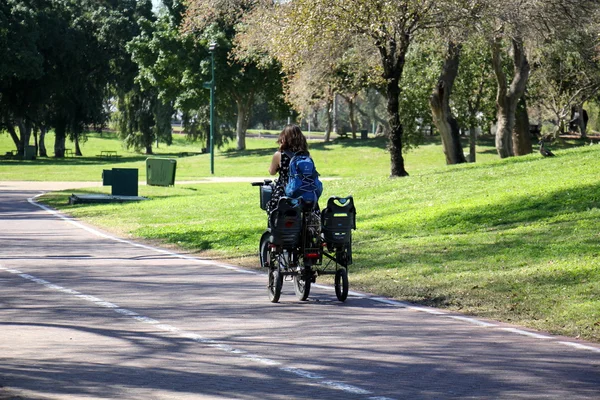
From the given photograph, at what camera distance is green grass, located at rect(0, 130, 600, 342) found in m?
11.4

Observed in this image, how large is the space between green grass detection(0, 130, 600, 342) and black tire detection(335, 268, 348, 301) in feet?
2.83

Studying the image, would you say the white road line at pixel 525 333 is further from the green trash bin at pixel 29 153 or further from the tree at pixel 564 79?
the green trash bin at pixel 29 153

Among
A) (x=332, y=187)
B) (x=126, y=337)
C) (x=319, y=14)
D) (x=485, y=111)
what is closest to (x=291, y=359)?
(x=126, y=337)

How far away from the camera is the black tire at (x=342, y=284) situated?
1132cm

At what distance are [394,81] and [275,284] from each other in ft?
63.8

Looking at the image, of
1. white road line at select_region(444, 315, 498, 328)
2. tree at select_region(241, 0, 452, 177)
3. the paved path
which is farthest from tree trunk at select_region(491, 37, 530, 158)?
white road line at select_region(444, 315, 498, 328)

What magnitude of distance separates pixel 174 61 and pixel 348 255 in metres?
64.1

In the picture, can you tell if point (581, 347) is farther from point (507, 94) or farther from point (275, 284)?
point (507, 94)

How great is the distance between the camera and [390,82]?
1177 inches

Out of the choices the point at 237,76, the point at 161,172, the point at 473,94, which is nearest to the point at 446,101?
the point at 161,172

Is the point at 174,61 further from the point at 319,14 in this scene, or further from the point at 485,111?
the point at 319,14

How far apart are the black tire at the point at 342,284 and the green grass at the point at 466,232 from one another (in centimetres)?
86

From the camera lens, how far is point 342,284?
11406 mm

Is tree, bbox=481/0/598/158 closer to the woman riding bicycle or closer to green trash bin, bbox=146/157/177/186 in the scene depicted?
green trash bin, bbox=146/157/177/186
